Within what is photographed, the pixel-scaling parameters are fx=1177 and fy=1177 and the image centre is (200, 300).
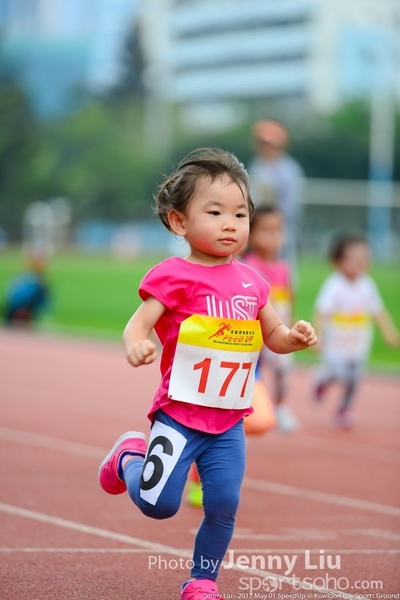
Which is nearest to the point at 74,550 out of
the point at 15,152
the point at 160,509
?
the point at 160,509

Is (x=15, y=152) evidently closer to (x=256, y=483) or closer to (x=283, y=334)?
(x=256, y=483)

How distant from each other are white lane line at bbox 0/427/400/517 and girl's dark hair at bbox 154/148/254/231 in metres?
2.77

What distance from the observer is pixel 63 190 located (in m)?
67.1

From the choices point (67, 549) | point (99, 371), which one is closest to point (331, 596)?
point (67, 549)

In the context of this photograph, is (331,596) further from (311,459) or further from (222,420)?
(311,459)

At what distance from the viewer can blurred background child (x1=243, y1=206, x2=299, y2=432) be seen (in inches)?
303

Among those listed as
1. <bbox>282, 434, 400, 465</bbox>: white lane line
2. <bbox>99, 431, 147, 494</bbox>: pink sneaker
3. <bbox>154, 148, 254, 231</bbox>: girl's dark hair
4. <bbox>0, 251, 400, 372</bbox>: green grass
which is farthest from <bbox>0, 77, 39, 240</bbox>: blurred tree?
<bbox>154, 148, 254, 231</bbox>: girl's dark hair

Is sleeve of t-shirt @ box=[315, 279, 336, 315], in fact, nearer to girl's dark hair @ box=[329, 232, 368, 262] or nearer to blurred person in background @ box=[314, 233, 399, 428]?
blurred person in background @ box=[314, 233, 399, 428]

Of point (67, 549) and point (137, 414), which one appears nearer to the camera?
point (67, 549)

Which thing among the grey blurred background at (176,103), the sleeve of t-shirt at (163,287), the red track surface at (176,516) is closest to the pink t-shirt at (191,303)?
the sleeve of t-shirt at (163,287)

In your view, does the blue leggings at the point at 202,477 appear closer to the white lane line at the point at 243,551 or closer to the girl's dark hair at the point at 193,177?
the girl's dark hair at the point at 193,177

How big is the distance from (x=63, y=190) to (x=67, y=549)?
206 ft

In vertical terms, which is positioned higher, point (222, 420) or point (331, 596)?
point (222, 420)

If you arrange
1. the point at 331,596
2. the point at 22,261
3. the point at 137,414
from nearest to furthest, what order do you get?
the point at 331,596 → the point at 137,414 → the point at 22,261
